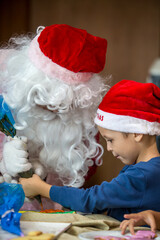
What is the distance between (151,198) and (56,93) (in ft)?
1.53

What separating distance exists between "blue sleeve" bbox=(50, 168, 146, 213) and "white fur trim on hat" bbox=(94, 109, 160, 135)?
0.43 feet

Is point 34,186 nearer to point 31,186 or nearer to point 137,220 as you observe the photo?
point 31,186

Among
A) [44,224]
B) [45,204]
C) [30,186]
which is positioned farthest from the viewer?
[45,204]

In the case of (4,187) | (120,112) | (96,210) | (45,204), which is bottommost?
(45,204)

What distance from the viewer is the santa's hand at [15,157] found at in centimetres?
118

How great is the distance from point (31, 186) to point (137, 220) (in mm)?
404

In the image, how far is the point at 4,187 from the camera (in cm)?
100

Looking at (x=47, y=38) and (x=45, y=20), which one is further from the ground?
(x=47, y=38)

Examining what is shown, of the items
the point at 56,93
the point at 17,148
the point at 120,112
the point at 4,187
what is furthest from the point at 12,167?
the point at 120,112

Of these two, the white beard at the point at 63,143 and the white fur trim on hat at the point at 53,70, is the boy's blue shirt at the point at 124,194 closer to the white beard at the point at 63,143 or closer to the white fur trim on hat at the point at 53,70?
the white beard at the point at 63,143

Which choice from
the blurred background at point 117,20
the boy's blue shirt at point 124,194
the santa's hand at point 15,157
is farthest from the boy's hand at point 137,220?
the blurred background at point 117,20

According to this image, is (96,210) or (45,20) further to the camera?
(45,20)

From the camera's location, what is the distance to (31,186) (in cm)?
116

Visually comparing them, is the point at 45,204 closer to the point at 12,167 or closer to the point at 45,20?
the point at 12,167
